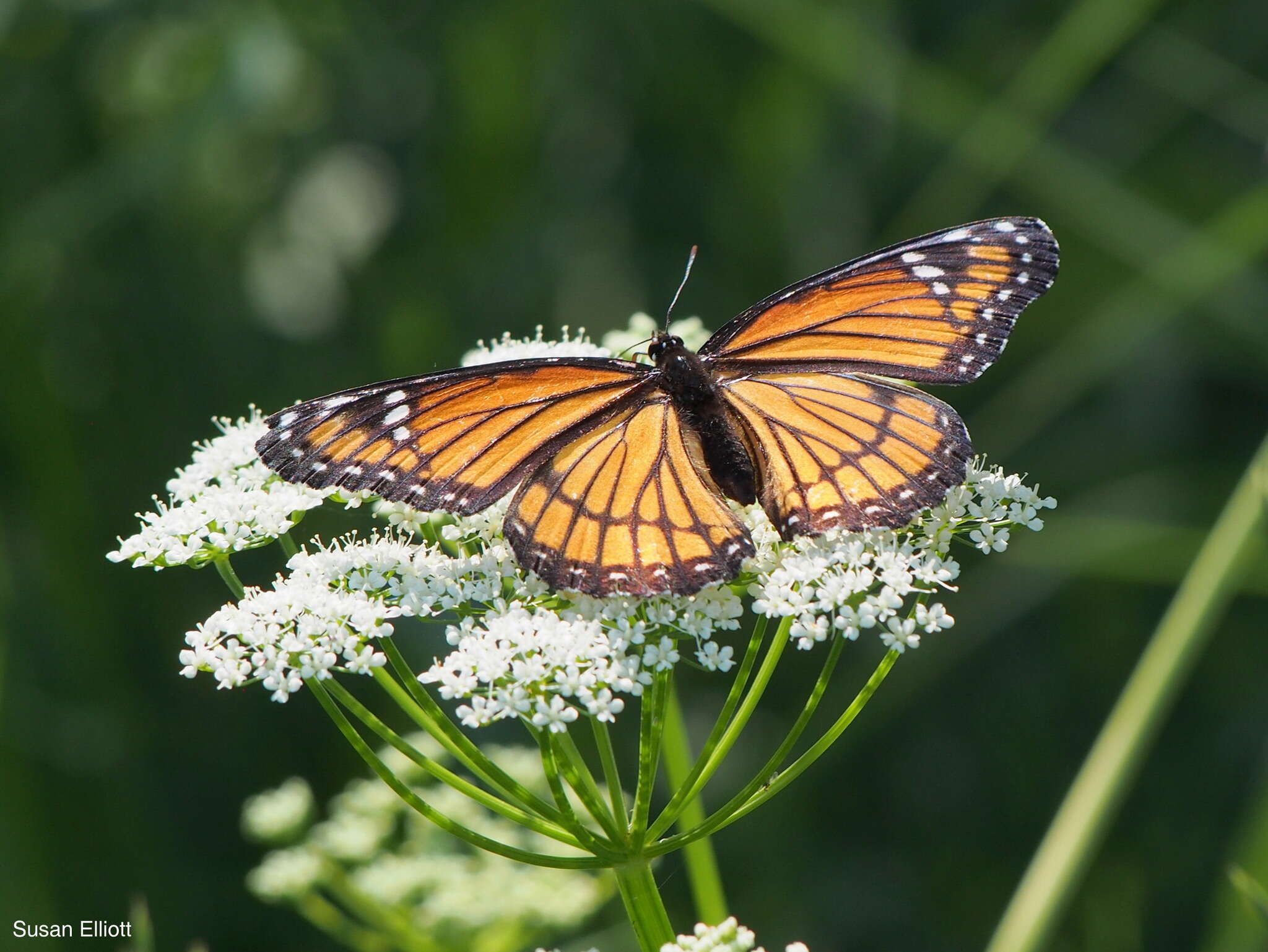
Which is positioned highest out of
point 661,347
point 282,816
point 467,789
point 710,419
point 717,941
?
point 661,347

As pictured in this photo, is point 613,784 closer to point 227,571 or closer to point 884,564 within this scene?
point 884,564

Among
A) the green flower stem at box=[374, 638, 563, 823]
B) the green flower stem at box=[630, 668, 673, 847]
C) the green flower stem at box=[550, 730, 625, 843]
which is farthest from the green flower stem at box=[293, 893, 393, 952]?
the green flower stem at box=[630, 668, 673, 847]

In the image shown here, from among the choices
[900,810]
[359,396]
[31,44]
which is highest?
[31,44]

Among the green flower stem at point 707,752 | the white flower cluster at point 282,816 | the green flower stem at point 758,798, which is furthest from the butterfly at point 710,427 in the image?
the white flower cluster at point 282,816

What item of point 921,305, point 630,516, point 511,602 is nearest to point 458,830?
point 511,602

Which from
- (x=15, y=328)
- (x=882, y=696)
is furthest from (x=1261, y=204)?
(x=15, y=328)

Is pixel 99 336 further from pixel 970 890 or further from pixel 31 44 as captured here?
pixel 970 890
